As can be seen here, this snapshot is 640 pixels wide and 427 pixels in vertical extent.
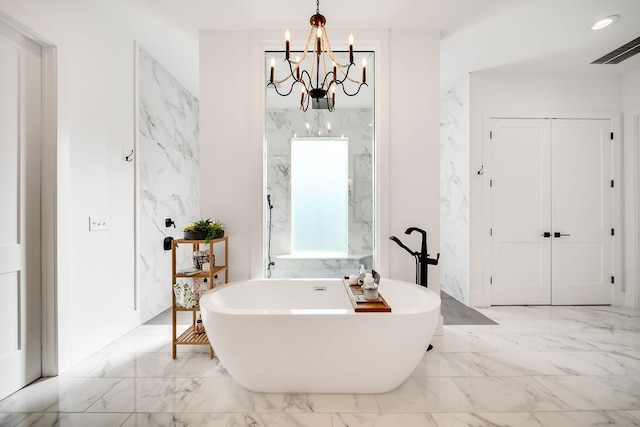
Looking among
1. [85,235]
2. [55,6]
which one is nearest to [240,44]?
[55,6]

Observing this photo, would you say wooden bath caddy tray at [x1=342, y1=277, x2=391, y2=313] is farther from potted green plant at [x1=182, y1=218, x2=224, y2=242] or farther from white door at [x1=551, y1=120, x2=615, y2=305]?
white door at [x1=551, y1=120, x2=615, y2=305]

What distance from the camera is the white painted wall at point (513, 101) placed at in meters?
3.46

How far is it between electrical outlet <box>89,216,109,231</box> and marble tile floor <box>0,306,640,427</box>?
0.94m

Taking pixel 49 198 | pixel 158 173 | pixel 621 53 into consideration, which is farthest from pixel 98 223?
pixel 621 53

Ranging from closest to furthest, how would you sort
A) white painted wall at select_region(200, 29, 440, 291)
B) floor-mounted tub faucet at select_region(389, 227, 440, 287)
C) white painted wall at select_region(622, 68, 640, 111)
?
1. floor-mounted tub faucet at select_region(389, 227, 440, 287)
2. white painted wall at select_region(200, 29, 440, 291)
3. white painted wall at select_region(622, 68, 640, 111)

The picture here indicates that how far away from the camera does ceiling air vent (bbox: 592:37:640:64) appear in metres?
2.88

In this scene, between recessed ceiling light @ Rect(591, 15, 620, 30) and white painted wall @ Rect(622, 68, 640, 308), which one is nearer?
recessed ceiling light @ Rect(591, 15, 620, 30)

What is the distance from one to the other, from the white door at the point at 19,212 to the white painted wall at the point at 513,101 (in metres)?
3.80

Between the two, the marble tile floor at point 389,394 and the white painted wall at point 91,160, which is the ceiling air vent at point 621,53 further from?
the white painted wall at point 91,160

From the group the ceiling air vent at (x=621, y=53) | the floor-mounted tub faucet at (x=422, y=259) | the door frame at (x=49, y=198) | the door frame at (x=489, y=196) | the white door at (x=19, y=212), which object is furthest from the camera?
the door frame at (x=489, y=196)

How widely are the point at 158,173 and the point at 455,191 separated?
3.43 meters

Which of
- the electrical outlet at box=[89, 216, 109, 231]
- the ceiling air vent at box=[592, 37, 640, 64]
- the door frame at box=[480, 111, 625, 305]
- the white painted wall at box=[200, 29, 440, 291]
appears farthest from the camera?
the door frame at box=[480, 111, 625, 305]

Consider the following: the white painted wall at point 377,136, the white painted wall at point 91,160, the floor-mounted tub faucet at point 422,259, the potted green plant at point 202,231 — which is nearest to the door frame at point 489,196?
the white painted wall at point 377,136

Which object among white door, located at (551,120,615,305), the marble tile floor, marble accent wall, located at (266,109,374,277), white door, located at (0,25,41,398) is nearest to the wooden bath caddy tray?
the marble tile floor
